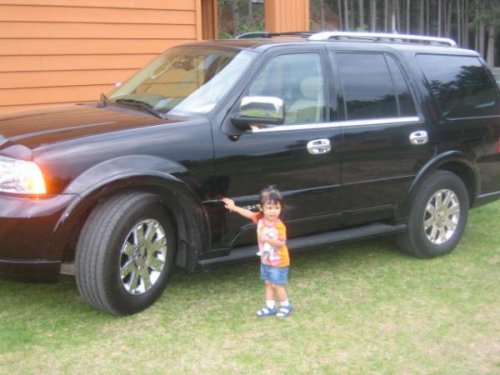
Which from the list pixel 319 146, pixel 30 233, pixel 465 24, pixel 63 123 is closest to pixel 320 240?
pixel 319 146

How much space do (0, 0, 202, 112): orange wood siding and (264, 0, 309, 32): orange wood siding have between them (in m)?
1.09

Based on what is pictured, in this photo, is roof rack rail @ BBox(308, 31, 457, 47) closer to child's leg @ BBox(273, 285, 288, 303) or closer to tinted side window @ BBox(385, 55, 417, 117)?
tinted side window @ BBox(385, 55, 417, 117)

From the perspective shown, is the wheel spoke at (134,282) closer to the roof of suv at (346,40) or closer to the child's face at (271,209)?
the child's face at (271,209)

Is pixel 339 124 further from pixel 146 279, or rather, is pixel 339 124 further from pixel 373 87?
pixel 146 279

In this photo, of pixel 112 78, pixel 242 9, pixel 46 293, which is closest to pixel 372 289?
pixel 46 293

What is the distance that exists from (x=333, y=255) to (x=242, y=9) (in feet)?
47.1

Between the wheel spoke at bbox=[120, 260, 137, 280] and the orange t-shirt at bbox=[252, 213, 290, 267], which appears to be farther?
the orange t-shirt at bbox=[252, 213, 290, 267]

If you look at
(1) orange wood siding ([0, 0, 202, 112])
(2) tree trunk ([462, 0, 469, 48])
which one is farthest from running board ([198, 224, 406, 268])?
(2) tree trunk ([462, 0, 469, 48])

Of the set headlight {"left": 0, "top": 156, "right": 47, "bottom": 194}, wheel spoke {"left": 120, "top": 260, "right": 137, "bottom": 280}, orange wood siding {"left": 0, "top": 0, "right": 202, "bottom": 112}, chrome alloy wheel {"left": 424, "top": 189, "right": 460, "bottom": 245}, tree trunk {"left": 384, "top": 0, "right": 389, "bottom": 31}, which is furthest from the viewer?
tree trunk {"left": 384, "top": 0, "right": 389, "bottom": 31}

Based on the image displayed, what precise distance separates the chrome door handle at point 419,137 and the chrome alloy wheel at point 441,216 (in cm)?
50

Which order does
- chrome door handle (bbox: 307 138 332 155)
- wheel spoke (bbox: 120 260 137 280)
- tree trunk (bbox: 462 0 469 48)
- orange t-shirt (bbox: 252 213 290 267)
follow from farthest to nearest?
tree trunk (bbox: 462 0 469 48) < chrome door handle (bbox: 307 138 332 155) < orange t-shirt (bbox: 252 213 290 267) < wheel spoke (bbox: 120 260 137 280)

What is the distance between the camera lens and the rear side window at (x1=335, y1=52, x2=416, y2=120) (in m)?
5.00

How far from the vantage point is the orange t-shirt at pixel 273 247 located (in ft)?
13.5

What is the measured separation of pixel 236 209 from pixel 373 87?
168 cm
